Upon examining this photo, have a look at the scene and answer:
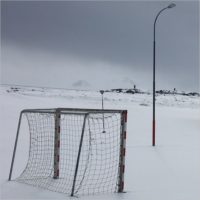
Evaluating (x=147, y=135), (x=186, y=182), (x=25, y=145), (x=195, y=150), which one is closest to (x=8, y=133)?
(x=25, y=145)

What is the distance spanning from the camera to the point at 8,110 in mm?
33750

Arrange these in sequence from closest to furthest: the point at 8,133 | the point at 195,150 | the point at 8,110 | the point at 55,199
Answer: the point at 55,199, the point at 195,150, the point at 8,133, the point at 8,110

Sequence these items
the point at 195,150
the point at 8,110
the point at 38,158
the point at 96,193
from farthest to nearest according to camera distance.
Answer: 1. the point at 8,110
2. the point at 195,150
3. the point at 38,158
4. the point at 96,193

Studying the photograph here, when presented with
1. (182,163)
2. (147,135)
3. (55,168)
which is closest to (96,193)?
(55,168)

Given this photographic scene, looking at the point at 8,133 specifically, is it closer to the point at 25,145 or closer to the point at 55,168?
the point at 25,145

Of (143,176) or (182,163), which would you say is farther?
(182,163)

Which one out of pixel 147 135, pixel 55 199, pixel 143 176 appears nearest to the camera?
pixel 55 199

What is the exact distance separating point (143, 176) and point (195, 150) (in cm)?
718

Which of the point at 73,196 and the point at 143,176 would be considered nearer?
the point at 73,196

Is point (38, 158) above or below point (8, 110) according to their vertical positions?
below

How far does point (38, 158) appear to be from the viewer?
13.3 m

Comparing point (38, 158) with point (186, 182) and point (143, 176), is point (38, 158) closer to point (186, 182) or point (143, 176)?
point (143, 176)

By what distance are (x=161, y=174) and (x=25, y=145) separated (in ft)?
26.9

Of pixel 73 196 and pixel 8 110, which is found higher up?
pixel 8 110
